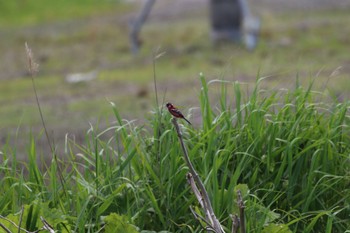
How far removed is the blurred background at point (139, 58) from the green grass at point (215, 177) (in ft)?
7.78

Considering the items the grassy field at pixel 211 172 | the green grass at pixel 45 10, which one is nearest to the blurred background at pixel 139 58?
the green grass at pixel 45 10

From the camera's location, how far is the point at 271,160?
5.04m

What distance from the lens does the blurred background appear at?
35.6 ft

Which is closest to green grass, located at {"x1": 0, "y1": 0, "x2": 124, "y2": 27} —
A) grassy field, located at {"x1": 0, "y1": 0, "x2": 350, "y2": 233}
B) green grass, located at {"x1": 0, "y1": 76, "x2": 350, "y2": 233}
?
grassy field, located at {"x1": 0, "y1": 0, "x2": 350, "y2": 233}

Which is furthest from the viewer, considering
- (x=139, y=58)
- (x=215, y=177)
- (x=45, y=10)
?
(x=45, y=10)

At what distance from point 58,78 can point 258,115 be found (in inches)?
378

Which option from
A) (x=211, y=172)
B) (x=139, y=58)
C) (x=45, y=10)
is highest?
(x=211, y=172)

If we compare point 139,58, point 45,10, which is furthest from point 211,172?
point 45,10

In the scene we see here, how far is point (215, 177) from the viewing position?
182 inches

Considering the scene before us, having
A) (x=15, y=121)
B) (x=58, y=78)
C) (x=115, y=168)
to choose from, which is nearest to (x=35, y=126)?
(x=15, y=121)

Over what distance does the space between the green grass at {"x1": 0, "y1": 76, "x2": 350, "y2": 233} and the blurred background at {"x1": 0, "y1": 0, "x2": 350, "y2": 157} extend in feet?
7.78

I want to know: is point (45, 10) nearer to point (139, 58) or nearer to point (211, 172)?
point (139, 58)

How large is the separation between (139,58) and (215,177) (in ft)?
36.7

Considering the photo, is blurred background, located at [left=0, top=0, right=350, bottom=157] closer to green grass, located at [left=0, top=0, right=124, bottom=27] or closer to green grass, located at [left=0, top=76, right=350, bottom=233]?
green grass, located at [left=0, top=0, right=124, bottom=27]
